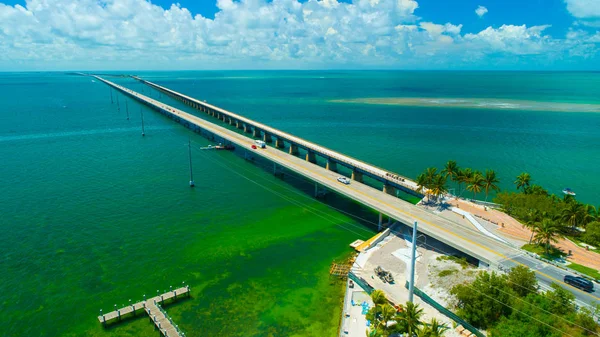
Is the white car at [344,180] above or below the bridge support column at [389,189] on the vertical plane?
above

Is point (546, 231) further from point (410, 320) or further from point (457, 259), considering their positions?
point (410, 320)

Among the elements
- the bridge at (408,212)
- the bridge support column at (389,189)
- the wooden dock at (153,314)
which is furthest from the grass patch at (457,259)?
the wooden dock at (153,314)

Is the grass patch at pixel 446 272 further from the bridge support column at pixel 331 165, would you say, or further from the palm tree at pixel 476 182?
the bridge support column at pixel 331 165

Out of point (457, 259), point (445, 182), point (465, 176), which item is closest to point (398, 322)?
point (457, 259)

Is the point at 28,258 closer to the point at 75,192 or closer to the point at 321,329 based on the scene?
the point at 75,192

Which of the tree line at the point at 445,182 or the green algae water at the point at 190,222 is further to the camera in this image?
the tree line at the point at 445,182

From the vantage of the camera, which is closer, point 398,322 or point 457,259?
point 398,322
